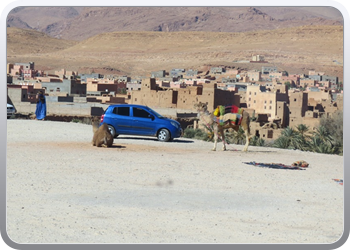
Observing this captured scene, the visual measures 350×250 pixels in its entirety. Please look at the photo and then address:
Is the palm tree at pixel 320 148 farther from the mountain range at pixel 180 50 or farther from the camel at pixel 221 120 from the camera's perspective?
the mountain range at pixel 180 50

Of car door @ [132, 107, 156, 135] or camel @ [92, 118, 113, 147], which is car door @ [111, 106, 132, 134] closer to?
car door @ [132, 107, 156, 135]

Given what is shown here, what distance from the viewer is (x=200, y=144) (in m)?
15.8

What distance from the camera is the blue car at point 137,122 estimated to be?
50.1 feet

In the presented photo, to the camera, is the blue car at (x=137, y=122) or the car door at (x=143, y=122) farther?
the car door at (x=143, y=122)

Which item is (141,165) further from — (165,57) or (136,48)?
(136,48)

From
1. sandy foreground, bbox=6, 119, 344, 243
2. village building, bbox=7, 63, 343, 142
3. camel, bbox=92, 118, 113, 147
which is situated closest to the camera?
sandy foreground, bbox=6, 119, 344, 243

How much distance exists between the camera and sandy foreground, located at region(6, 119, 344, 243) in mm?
5184

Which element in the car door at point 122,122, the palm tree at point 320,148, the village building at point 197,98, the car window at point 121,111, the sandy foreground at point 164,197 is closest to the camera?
the sandy foreground at point 164,197

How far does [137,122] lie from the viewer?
606 inches

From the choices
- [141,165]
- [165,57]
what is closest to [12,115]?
[141,165]

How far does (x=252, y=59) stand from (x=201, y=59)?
1140cm

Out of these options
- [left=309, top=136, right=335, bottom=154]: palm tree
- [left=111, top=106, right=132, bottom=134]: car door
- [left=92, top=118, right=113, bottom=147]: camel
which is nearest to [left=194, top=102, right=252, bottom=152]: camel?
[left=92, top=118, right=113, bottom=147]: camel

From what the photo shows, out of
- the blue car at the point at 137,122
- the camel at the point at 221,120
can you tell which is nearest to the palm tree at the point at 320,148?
the camel at the point at 221,120

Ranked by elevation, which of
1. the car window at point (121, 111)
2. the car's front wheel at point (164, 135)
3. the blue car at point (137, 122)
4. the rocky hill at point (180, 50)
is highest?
the rocky hill at point (180, 50)
